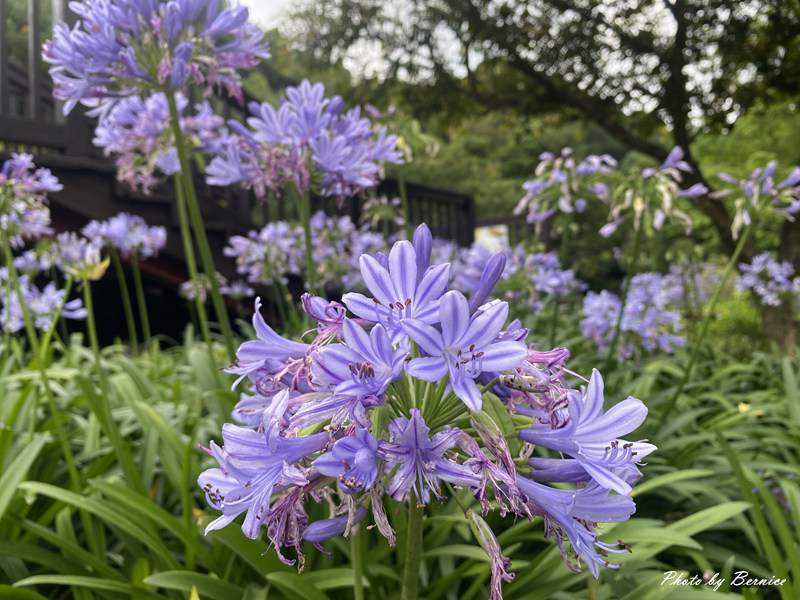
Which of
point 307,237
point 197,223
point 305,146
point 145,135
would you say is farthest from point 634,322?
point 145,135

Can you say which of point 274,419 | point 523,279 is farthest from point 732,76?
point 274,419

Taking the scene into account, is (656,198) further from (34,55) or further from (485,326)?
(34,55)

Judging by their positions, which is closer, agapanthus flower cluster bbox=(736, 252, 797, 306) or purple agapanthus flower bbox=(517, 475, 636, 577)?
purple agapanthus flower bbox=(517, 475, 636, 577)

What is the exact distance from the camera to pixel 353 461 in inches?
32.8

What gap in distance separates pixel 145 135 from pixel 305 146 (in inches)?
31.6

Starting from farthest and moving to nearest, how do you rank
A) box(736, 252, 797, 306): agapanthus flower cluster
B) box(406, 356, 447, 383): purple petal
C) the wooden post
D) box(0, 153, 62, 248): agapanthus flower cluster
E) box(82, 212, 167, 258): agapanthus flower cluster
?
the wooden post → box(736, 252, 797, 306): agapanthus flower cluster → box(82, 212, 167, 258): agapanthus flower cluster → box(0, 153, 62, 248): agapanthus flower cluster → box(406, 356, 447, 383): purple petal

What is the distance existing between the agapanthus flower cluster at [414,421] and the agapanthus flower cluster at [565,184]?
232 centimetres

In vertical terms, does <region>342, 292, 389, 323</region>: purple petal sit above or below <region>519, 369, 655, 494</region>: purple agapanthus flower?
above

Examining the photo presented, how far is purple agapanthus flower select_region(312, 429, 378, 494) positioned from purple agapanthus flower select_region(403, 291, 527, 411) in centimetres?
11

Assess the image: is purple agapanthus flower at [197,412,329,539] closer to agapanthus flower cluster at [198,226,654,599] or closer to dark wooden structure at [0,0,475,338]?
agapanthus flower cluster at [198,226,654,599]

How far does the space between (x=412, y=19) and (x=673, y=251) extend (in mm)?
6056

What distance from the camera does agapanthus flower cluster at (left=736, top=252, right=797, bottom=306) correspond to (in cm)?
570

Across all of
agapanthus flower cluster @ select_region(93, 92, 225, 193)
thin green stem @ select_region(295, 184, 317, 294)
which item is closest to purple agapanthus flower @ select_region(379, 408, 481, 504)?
thin green stem @ select_region(295, 184, 317, 294)

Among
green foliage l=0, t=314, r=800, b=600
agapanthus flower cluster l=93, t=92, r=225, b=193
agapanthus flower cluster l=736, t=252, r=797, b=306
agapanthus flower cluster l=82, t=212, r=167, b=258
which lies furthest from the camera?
agapanthus flower cluster l=736, t=252, r=797, b=306
